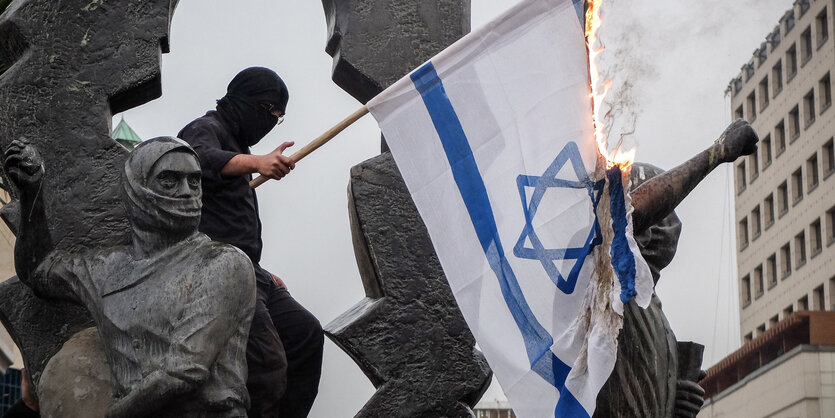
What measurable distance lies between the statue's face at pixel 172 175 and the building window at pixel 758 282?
6876 centimetres

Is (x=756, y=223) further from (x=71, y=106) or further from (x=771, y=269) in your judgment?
(x=71, y=106)

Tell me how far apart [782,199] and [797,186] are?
105 inches

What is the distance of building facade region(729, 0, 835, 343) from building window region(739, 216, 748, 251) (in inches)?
1.8

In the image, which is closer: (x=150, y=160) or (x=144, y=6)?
(x=150, y=160)

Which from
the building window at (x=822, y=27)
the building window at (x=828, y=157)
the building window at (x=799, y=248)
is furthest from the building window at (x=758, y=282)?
the building window at (x=822, y=27)

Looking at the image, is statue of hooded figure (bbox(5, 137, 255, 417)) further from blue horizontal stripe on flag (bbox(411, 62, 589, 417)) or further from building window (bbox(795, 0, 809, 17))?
building window (bbox(795, 0, 809, 17))

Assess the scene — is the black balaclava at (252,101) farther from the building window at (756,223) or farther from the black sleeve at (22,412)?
the building window at (756,223)

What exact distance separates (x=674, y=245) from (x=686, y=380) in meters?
0.68

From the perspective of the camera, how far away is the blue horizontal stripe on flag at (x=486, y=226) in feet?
25.2

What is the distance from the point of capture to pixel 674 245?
8320 mm

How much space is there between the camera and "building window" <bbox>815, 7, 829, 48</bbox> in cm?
6450

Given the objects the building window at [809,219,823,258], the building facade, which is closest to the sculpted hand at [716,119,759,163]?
the building facade

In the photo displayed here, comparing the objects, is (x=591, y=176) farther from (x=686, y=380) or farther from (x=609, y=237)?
(x=686, y=380)

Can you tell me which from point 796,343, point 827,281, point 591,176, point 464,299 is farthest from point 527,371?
point 827,281
